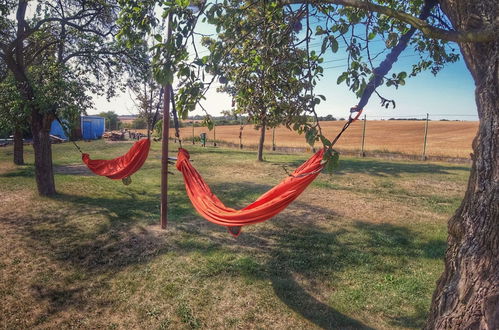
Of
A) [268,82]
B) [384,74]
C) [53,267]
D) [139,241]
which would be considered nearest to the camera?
[384,74]

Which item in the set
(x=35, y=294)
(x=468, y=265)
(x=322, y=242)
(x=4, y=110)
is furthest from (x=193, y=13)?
(x=4, y=110)

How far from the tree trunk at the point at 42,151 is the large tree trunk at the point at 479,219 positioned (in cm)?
721

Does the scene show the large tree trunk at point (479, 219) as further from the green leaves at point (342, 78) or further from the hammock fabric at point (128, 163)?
the hammock fabric at point (128, 163)

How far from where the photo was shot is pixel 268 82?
10.8 feet

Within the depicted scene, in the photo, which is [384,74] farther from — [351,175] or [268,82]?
[351,175]

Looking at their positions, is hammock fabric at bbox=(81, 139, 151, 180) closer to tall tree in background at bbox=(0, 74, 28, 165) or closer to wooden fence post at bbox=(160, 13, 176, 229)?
wooden fence post at bbox=(160, 13, 176, 229)

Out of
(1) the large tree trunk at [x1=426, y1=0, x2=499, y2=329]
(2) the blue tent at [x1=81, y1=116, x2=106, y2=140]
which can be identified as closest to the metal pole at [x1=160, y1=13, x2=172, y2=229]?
(1) the large tree trunk at [x1=426, y1=0, x2=499, y2=329]

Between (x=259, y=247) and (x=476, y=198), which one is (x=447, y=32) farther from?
(x=259, y=247)

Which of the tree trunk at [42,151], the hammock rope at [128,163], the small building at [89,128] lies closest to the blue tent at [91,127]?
the small building at [89,128]

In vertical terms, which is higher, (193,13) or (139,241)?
(193,13)

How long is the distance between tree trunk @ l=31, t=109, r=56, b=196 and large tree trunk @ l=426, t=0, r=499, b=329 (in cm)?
721

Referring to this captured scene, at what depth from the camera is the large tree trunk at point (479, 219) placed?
1.84 m

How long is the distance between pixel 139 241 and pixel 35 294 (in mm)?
1491

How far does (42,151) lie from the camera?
698 cm
